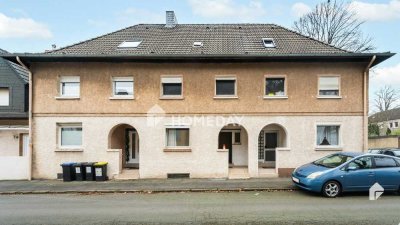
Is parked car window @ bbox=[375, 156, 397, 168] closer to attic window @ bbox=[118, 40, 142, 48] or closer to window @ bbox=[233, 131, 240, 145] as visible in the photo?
window @ bbox=[233, 131, 240, 145]

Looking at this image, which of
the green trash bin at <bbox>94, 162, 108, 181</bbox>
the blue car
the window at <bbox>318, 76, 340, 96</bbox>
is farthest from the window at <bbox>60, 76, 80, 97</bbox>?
the window at <bbox>318, 76, 340, 96</bbox>

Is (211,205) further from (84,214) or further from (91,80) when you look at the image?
(91,80)

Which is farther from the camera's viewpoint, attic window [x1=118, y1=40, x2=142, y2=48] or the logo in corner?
attic window [x1=118, y1=40, x2=142, y2=48]

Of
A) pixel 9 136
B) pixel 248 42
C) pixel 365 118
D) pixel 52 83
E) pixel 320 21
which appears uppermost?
pixel 320 21

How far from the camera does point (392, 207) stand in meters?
8.34

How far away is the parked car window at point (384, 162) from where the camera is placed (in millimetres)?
10000

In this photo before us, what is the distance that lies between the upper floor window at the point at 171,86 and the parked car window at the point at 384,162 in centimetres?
869

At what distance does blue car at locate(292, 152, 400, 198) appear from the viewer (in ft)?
31.4

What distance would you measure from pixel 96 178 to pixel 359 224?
10.7 m

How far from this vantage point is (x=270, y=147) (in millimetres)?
16141

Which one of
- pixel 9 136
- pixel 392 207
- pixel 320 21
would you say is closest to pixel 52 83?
pixel 9 136

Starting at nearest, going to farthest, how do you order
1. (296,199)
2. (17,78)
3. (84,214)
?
(84,214), (296,199), (17,78)

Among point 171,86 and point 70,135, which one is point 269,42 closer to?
point 171,86

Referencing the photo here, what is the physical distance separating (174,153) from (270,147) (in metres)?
5.98
